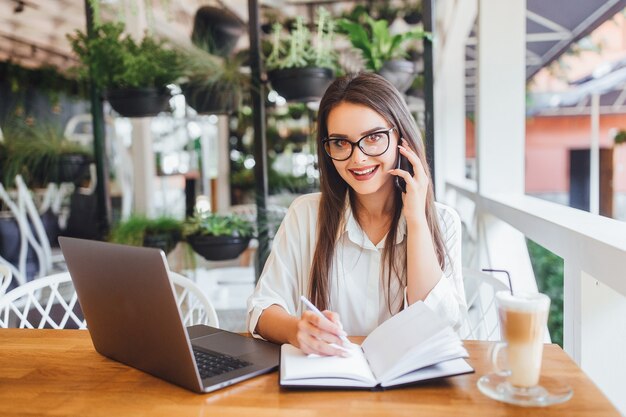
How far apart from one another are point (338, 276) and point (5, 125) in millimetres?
2797

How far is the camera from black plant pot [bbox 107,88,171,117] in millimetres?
2896

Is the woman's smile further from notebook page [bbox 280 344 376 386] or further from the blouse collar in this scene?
notebook page [bbox 280 344 376 386]

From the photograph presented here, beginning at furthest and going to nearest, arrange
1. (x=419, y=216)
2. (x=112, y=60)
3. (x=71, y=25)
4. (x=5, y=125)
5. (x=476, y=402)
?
(x=71, y=25)
(x=5, y=125)
(x=112, y=60)
(x=419, y=216)
(x=476, y=402)

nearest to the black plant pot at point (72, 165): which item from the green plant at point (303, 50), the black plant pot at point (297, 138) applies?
the green plant at point (303, 50)

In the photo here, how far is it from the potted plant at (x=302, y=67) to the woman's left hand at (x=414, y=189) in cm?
126

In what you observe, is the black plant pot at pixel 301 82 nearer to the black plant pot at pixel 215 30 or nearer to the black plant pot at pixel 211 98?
the black plant pot at pixel 211 98

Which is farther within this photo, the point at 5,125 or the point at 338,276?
the point at 5,125

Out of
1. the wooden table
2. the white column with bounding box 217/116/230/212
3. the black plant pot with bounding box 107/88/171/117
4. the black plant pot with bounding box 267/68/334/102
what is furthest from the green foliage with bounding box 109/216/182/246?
the white column with bounding box 217/116/230/212

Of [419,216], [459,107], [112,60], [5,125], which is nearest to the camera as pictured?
[419,216]

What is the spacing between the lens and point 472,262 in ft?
12.1

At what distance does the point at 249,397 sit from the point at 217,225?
1.93 meters

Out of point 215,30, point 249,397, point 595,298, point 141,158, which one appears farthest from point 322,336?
point 141,158

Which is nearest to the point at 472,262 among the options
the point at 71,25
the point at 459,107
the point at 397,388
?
the point at 397,388

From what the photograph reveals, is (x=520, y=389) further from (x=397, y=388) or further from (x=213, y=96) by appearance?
(x=213, y=96)
